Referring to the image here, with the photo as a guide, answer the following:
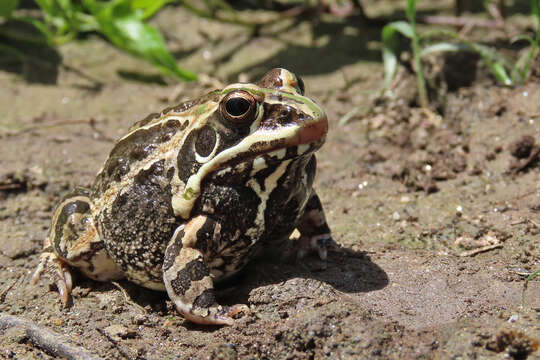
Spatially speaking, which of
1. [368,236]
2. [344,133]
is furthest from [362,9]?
[368,236]

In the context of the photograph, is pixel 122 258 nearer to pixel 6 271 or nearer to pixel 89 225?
pixel 89 225

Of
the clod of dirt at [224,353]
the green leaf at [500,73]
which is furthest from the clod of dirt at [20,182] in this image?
the green leaf at [500,73]

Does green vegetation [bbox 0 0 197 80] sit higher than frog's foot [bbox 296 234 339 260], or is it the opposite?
green vegetation [bbox 0 0 197 80]

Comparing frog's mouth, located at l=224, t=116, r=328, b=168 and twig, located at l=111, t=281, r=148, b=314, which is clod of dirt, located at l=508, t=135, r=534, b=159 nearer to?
frog's mouth, located at l=224, t=116, r=328, b=168

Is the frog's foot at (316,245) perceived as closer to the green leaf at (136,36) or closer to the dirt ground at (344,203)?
the dirt ground at (344,203)

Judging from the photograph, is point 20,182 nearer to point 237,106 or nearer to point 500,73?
point 237,106

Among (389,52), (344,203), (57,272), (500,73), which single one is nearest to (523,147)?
(500,73)

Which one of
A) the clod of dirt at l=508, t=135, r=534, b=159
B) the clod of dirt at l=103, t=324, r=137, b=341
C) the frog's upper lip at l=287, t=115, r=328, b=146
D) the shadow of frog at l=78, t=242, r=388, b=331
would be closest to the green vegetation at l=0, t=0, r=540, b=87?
the clod of dirt at l=508, t=135, r=534, b=159
